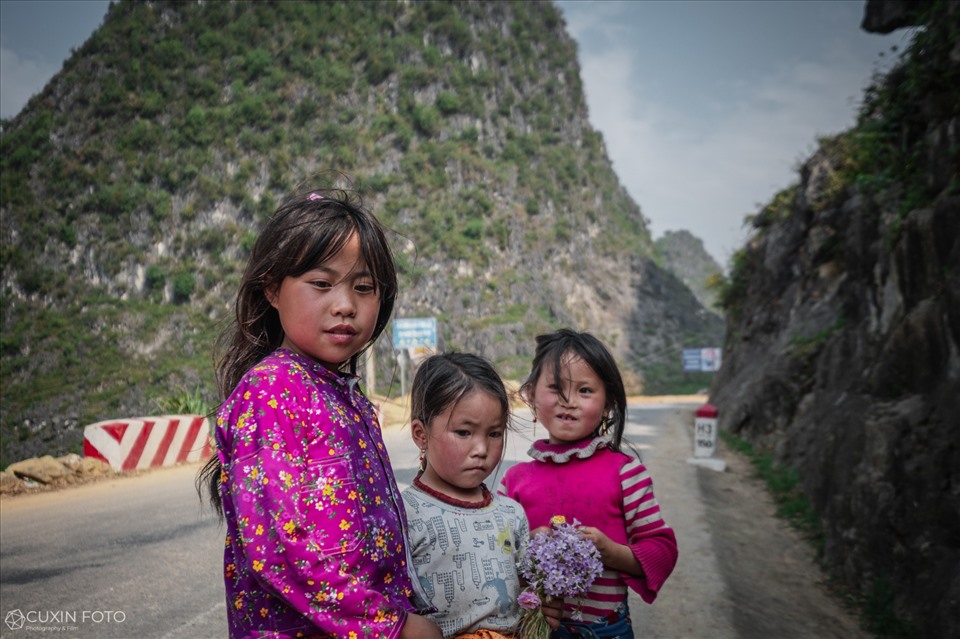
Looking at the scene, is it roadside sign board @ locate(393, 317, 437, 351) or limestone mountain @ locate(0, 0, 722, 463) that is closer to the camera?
roadside sign board @ locate(393, 317, 437, 351)

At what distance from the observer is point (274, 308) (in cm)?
191

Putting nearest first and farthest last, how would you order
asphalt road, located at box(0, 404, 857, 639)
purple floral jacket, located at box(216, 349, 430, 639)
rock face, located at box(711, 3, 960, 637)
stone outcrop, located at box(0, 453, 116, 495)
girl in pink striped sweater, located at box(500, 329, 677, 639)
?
1. purple floral jacket, located at box(216, 349, 430, 639)
2. girl in pink striped sweater, located at box(500, 329, 677, 639)
3. rock face, located at box(711, 3, 960, 637)
4. asphalt road, located at box(0, 404, 857, 639)
5. stone outcrop, located at box(0, 453, 116, 495)

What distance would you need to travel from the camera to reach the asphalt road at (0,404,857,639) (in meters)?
4.38

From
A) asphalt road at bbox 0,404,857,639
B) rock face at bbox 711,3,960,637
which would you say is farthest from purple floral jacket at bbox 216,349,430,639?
rock face at bbox 711,3,960,637

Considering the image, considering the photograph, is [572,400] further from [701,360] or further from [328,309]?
[701,360]

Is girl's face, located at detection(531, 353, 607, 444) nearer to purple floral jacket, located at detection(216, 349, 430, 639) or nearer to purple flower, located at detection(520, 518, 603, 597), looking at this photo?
purple flower, located at detection(520, 518, 603, 597)

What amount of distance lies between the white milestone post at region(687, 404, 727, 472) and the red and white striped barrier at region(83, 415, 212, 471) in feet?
25.9

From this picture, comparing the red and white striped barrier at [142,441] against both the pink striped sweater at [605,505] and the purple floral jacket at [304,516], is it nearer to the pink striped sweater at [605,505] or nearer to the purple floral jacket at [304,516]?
the pink striped sweater at [605,505]

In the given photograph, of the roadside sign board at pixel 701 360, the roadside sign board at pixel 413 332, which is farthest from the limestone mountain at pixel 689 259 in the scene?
the roadside sign board at pixel 413 332

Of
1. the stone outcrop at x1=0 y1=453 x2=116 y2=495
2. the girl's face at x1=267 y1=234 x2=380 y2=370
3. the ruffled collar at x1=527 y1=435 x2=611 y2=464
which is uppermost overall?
the girl's face at x1=267 y1=234 x2=380 y2=370

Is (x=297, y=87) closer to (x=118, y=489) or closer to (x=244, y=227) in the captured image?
(x=244, y=227)

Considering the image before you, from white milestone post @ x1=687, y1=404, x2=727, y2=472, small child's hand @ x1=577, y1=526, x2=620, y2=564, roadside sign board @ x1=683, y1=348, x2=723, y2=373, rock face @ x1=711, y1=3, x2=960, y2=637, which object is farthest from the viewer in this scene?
roadside sign board @ x1=683, y1=348, x2=723, y2=373

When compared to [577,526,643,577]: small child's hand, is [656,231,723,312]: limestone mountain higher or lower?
higher

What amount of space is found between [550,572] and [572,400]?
2.61 feet
